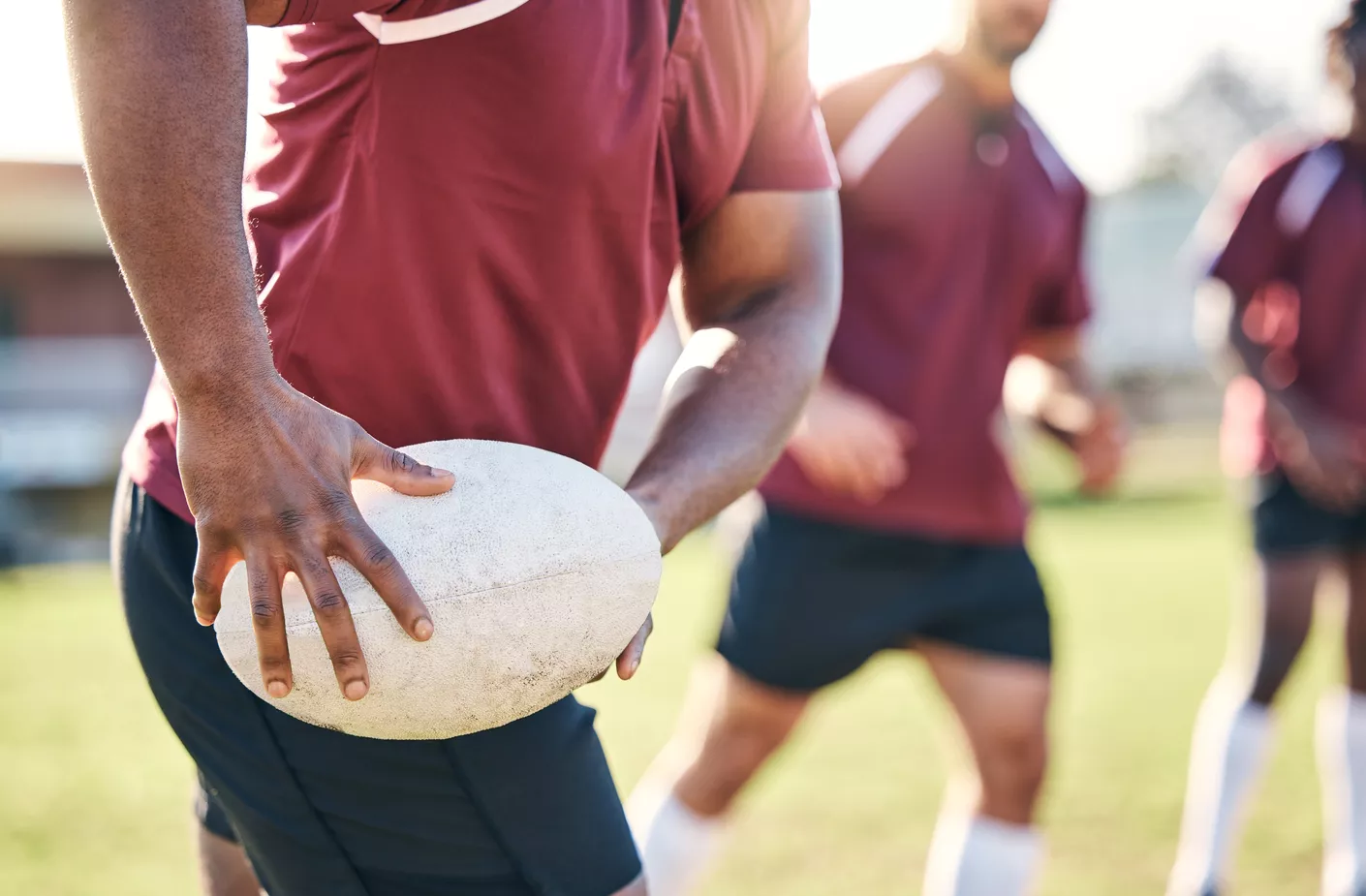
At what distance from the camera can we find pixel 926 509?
10.8ft

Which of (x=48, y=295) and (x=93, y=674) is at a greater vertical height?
(x=93, y=674)

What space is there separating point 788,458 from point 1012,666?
71 cm

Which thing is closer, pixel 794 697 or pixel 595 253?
pixel 595 253

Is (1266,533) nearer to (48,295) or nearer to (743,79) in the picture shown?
(743,79)

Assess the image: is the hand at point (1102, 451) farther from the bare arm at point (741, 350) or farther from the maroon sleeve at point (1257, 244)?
A: the bare arm at point (741, 350)

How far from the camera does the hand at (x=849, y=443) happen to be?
2.94 m

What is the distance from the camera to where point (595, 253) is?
5.41 ft

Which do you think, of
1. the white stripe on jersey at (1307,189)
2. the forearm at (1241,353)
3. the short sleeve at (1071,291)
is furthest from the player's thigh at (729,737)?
the white stripe on jersey at (1307,189)

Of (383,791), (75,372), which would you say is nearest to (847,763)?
(383,791)

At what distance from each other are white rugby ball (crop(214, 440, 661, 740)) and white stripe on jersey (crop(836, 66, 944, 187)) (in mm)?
1988

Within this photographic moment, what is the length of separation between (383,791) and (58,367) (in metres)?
20.8

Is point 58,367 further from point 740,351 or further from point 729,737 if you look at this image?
point 740,351

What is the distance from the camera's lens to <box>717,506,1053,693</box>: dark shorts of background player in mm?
3201

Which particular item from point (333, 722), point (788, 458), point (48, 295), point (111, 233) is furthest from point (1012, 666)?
point (48, 295)
